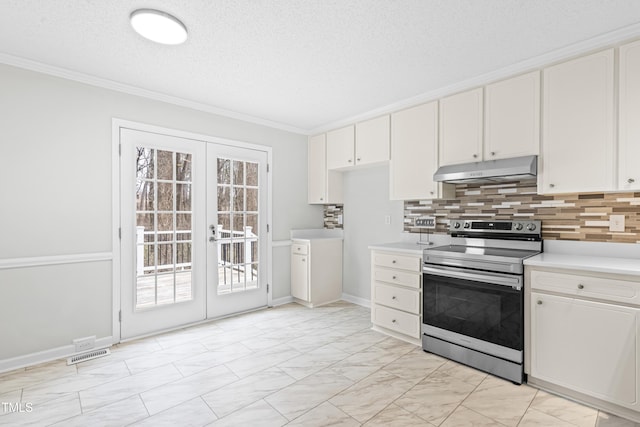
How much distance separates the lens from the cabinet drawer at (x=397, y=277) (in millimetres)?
2982

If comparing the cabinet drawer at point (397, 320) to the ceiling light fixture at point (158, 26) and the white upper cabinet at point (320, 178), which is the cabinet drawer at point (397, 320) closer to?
the white upper cabinet at point (320, 178)

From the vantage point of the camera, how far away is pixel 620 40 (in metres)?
2.12

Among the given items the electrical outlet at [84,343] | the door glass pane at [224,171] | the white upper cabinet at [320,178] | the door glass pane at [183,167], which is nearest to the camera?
the electrical outlet at [84,343]

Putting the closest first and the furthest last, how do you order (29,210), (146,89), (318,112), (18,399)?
(18,399) → (29,210) → (146,89) → (318,112)

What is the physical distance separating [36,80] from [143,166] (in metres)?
1.01

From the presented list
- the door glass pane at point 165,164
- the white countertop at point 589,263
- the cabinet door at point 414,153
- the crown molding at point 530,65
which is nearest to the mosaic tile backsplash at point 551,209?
the white countertop at point 589,263

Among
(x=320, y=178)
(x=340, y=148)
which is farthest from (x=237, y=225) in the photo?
(x=340, y=148)

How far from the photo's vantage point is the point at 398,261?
3.11m

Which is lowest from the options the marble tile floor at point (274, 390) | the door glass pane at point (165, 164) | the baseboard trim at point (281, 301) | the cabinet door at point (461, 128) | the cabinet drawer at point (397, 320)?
the marble tile floor at point (274, 390)

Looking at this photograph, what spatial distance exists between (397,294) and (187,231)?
231cm

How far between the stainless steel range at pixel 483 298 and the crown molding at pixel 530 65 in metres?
1.26

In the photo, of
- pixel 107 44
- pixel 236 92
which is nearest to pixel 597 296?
pixel 236 92

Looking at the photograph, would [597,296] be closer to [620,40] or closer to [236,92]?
[620,40]

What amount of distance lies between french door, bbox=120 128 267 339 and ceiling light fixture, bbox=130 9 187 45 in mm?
1253
